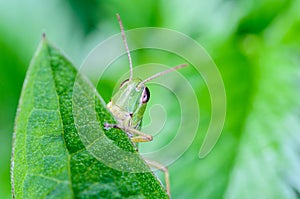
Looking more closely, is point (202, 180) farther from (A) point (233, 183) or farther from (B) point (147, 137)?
(B) point (147, 137)

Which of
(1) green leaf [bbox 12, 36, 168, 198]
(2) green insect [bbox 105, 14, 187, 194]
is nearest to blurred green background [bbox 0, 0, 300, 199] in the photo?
(2) green insect [bbox 105, 14, 187, 194]

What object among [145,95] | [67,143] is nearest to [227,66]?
[145,95]

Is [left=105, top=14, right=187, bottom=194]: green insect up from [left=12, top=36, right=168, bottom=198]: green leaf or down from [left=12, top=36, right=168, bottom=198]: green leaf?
up

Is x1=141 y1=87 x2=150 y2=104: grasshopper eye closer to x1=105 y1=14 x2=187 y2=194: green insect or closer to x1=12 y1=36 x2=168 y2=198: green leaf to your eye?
x1=105 y1=14 x2=187 y2=194: green insect

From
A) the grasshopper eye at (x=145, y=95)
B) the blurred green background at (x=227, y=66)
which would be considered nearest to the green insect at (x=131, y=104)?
the grasshopper eye at (x=145, y=95)

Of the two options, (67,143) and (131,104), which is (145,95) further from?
(67,143)

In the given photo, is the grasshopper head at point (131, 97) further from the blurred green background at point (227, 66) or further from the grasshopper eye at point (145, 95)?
the blurred green background at point (227, 66)
